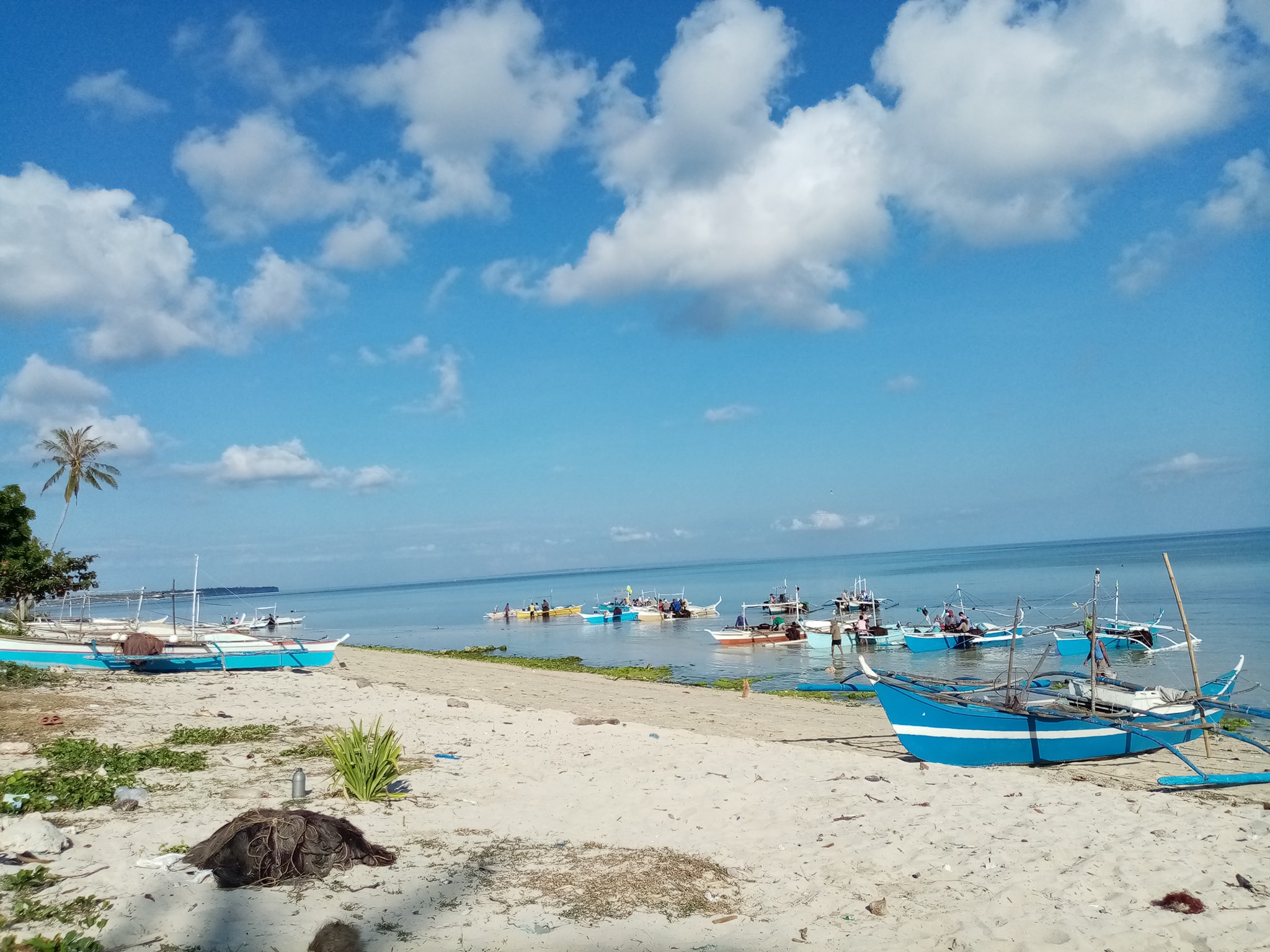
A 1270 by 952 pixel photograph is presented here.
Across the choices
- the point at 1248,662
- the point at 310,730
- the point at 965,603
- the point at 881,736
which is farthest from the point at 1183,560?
the point at 310,730

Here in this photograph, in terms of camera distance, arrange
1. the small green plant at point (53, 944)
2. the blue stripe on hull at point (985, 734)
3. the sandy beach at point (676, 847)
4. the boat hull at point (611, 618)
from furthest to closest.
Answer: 1. the boat hull at point (611, 618)
2. the blue stripe on hull at point (985, 734)
3. the sandy beach at point (676, 847)
4. the small green plant at point (53, 944)

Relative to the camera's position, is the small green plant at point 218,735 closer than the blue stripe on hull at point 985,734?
Yes

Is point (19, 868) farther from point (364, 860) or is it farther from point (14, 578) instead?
point (14, 578)

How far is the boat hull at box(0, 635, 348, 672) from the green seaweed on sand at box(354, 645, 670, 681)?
998 cm

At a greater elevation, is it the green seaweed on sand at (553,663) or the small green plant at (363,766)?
the small green plant at (363,766)

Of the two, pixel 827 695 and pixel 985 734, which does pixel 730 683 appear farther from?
pixel 985 734

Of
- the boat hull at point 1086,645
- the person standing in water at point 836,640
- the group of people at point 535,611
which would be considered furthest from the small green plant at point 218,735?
the group of people at point 535,611

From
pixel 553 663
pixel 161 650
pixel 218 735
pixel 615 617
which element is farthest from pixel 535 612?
pixel 218 735

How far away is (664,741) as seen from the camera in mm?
12086

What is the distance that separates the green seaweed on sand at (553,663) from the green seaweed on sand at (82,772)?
20.2 metres

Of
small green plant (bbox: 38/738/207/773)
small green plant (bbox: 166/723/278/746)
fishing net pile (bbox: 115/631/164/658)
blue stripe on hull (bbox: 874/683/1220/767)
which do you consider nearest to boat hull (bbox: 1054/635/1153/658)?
blue stripe on hull (bbox: 874/683/1220/767)

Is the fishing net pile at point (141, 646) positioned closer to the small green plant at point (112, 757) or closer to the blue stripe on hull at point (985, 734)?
the small green plant at point (112, 757)

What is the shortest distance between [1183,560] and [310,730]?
379 feet

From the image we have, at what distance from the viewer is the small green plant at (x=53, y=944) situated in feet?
14.0
